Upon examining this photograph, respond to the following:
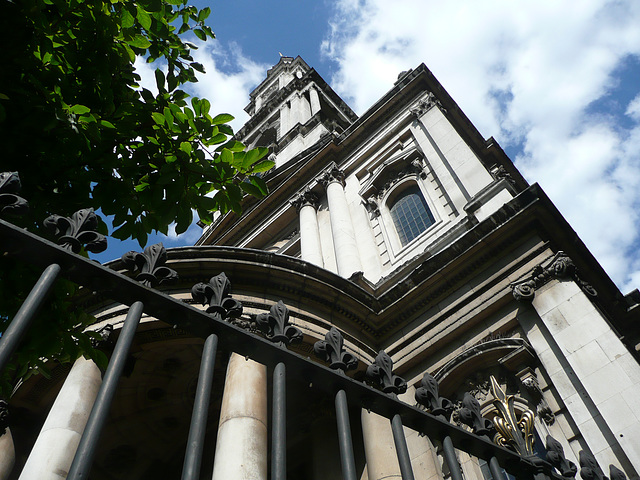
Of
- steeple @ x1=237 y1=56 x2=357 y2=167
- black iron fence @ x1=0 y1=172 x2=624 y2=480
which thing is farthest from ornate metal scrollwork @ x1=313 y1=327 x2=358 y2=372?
steeple @ x1=237 y1=56 x2=357 y2=167

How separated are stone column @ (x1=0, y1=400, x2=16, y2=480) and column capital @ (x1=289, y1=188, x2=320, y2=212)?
38.0 ft

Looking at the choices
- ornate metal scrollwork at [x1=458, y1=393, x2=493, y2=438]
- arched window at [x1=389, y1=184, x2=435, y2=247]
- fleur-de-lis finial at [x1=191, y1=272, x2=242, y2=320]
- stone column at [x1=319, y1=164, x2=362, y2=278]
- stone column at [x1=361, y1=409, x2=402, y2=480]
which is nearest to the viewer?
fleur-de-lis finial at [x1=191, y1=272, x2=242, y2=320]

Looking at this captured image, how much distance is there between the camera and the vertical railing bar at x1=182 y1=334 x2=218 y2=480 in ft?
8.04

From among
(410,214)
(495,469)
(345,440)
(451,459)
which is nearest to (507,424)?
(495,469)

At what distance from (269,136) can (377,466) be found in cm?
2940

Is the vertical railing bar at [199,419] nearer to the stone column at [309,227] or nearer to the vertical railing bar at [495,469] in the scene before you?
the vertical railing bar at [495,469]

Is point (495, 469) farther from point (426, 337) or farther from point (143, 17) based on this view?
point (426, 337)

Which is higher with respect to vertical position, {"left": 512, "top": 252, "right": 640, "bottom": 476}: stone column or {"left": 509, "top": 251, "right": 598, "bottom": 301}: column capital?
{"left": 509, "top": 251, "right": 598, "bottom": 301}: column capital

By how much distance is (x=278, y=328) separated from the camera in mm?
3252

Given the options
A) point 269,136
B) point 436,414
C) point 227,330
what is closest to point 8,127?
point 227,330

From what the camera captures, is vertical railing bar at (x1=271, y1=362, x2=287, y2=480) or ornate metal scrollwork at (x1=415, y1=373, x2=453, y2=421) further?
ornate metal scrollwork at (x1=415, y1=373, x2=453, y2=421)

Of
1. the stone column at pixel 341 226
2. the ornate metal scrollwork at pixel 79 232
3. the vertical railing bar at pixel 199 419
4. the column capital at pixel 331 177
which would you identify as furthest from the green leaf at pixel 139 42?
the column capital at pixel 331 177

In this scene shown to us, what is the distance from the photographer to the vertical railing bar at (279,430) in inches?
106

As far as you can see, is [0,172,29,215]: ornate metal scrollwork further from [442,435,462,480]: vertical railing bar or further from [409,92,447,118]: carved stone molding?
[409,92,447,118]: carved stone molding
